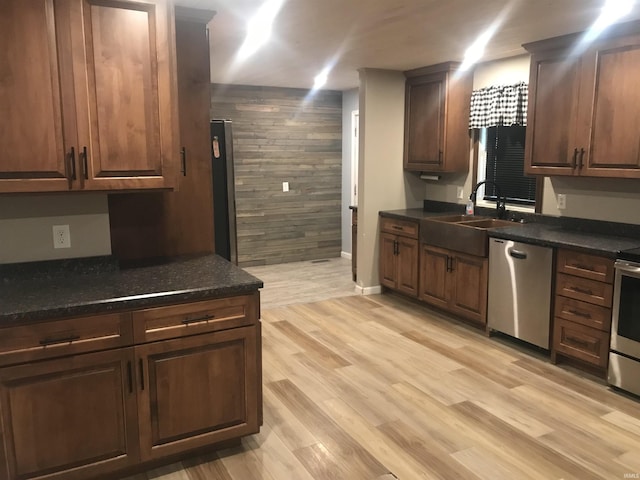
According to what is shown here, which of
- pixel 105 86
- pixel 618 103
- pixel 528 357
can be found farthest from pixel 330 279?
pixel 105 86

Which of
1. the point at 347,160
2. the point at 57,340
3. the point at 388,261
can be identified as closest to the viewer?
the point at 57,340

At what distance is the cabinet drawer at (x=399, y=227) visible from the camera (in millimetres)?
4893

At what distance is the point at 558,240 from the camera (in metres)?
3.52

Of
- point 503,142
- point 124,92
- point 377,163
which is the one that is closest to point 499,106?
point 503,142

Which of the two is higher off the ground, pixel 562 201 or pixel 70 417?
pixel 562 201

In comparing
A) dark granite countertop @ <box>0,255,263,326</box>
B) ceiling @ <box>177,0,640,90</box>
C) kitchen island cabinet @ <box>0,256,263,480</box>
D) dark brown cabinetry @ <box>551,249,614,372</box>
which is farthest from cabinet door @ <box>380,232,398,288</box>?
kitchen island cabinet @ <box>0,256,263,480</box>

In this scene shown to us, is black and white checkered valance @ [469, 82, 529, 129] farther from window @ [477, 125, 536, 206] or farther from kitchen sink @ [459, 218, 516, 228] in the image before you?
kitchen sink @ [459, 218, 516, 228]

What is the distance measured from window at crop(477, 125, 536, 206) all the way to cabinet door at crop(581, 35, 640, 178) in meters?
0.95

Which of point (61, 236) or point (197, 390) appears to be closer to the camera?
point (197, 390)

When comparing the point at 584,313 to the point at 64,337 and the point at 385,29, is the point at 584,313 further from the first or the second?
the point at 64,337

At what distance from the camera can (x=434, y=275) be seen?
4676mm

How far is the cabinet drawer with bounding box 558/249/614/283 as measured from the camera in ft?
10.5

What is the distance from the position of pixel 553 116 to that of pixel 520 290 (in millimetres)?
1322

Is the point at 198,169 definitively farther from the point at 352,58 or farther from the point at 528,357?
the point at 528,357
